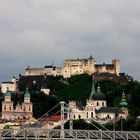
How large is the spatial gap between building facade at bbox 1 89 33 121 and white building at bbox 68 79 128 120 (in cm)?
1365

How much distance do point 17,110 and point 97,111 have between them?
21.5m

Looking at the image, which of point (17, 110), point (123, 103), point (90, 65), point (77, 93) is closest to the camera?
point (123, 103)

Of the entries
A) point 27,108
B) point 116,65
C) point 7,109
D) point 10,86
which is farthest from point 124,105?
point 10,86

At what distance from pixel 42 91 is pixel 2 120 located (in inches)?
744

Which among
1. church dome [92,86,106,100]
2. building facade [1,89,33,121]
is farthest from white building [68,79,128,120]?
building facade [1,89,33,121]

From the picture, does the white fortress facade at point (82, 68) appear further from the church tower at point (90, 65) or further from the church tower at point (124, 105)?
the church tower at point (124, 105)

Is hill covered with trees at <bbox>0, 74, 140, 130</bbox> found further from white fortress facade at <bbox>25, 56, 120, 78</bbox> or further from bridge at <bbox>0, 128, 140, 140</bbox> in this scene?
bridge at <bbox>0, 128, 140, 140</bbox>

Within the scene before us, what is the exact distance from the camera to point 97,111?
120 meters

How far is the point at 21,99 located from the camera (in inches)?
5699

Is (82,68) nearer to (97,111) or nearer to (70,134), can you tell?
(97,111)

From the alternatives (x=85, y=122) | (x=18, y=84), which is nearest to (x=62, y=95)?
(x=18, y=84)

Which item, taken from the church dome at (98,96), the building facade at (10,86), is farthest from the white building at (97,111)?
the building facade at (10,86)

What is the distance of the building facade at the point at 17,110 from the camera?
136 m

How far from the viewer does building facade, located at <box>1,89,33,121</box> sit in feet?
446
